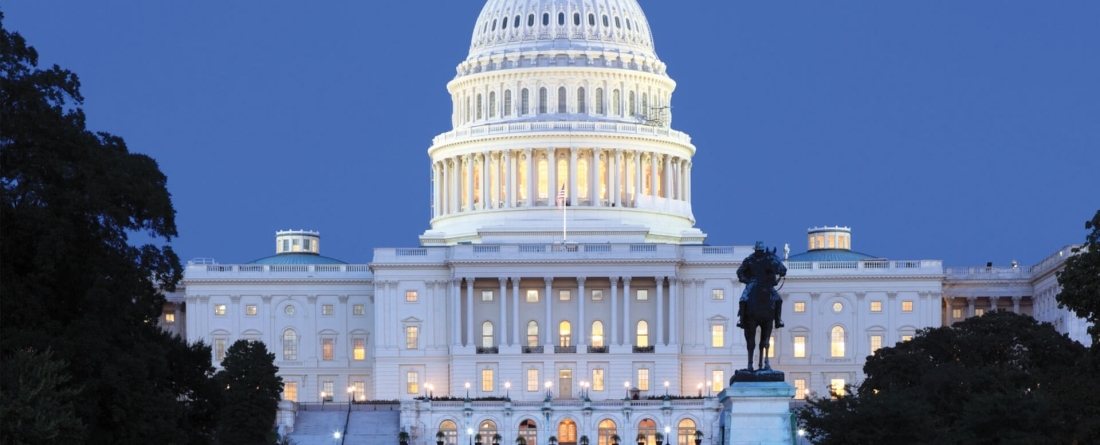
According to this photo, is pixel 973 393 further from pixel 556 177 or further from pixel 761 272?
pixel 556 177

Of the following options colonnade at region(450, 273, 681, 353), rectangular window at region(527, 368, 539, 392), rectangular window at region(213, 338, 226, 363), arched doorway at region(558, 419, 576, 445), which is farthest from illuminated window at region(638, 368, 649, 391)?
rectangular window at region(213, 338, 226, 363)

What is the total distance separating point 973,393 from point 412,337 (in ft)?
202

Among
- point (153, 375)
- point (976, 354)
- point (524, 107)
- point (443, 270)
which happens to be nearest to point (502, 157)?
point (524, 107)

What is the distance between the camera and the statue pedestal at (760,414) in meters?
66.6

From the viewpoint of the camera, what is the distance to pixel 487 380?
162000mm

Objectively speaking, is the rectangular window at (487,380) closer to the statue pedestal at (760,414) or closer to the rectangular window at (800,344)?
the rectangular window at (800,344)

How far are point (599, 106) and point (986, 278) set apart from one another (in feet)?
92.4

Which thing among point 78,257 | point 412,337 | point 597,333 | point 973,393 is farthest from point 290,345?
point 78,257

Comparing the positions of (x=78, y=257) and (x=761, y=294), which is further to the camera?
(x=78, y=257)

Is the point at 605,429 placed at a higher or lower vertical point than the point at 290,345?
lower

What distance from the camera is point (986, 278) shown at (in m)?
174

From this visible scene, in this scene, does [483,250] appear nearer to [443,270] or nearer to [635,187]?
[443,270]

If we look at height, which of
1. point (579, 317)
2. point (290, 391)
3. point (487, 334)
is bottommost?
point (290, 391)

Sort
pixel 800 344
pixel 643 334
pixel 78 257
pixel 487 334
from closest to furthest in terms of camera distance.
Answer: pixel 78 257
pixel 643 334
pixel 487 334
pixel 800 344
